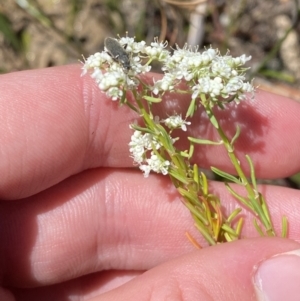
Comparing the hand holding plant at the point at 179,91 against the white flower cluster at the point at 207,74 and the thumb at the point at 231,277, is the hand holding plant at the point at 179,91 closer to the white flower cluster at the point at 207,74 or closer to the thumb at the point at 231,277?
the white flower cluster at the point at 207,74

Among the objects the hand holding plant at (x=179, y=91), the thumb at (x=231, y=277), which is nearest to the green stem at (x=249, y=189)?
the hand holding plant at (x=179, y=91)

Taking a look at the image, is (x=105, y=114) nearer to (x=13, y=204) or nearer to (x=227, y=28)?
(x=13, y=204)

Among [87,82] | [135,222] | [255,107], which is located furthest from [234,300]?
[87,82]

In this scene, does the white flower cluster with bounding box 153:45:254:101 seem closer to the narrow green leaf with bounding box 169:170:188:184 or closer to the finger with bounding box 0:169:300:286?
the narrow green leaf with bounding box 169:170:188:184

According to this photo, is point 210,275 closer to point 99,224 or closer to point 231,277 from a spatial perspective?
point 231,277

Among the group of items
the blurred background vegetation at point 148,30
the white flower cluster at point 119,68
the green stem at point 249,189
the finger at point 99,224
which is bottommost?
the finger at point 99,224

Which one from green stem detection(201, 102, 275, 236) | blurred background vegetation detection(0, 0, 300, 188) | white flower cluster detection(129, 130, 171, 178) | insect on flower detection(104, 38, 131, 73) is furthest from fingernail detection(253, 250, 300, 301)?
blurred background vegetation detection(0, 0, 300, 188)

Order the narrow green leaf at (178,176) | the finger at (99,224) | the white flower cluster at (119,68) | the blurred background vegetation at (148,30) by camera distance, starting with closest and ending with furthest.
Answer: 1. the white flower cluster at (119,68)
2. the narrow green leaf at (178,176)
3. the finger at (99,224)
4. the blurred background vegetation at (148,30)
